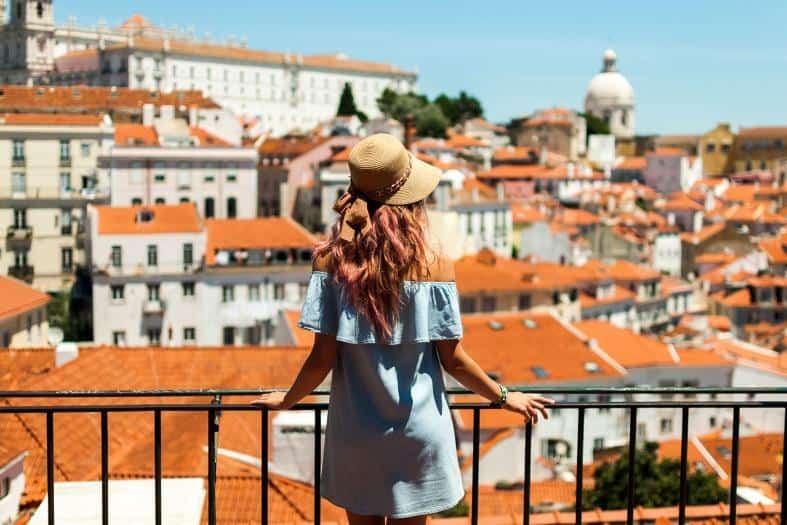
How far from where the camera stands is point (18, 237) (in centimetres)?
5056

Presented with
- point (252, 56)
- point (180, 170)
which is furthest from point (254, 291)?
point (252, 56)

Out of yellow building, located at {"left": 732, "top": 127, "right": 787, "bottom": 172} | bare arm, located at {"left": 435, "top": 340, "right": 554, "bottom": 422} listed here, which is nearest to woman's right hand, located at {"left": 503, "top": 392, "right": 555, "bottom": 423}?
bare arm, located at {"left": 435, "top": 340, "right": 554, "bottom": 422}

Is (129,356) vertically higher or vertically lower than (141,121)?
lower

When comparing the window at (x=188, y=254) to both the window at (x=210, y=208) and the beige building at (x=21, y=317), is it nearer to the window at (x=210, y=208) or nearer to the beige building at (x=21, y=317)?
the beige building at (x=21, y=317)

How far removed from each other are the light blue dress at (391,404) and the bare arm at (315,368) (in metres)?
0.04

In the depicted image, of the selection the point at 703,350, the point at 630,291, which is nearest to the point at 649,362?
the point at 703,350

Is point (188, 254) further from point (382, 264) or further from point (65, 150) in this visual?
point (382, 264)

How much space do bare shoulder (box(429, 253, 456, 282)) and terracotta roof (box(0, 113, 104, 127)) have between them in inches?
2045

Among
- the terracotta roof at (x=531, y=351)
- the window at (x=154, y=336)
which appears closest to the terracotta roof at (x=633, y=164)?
the terracotta roof at (x=531, y=351)

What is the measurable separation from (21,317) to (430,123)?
6156 centimetres

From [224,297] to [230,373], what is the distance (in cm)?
2256

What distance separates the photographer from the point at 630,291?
58.0 meters

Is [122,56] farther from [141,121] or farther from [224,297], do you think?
[224,297]

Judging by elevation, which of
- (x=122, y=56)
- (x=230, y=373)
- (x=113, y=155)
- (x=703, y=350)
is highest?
(x=122, y=56)
